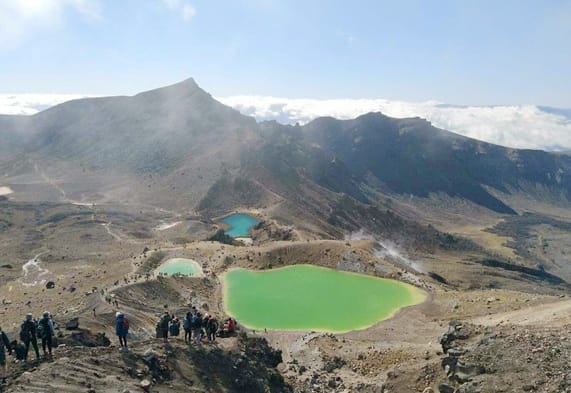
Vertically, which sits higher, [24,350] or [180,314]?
[24,350]

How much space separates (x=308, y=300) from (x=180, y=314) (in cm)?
1449

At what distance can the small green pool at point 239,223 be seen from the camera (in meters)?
102

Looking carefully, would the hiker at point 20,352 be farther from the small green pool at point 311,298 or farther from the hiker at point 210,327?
the small green pool at point 311,298

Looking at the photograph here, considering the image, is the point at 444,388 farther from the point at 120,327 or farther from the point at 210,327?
the point at 120,327

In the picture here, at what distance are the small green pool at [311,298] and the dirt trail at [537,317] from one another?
1010 centimetres

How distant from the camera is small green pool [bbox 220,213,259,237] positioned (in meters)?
102

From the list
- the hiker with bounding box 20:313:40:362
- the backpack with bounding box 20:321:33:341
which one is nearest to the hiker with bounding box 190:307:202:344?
the hiker with bounding box 20:313:40:362

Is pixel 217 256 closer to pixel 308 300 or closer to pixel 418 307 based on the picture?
pixel 308 300

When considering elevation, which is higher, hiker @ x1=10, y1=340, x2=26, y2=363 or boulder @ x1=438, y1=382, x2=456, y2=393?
hiker @ x1=10, y1=340, x2=26, y2=363

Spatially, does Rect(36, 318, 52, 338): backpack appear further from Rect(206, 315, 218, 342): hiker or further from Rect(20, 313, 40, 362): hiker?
Rect(206, 315, 218, 342): hiker

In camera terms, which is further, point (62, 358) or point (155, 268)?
point (155, 268)

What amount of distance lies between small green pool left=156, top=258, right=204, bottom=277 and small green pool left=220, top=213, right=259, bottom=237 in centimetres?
3636

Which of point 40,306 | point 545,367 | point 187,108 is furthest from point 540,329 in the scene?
point 187,108

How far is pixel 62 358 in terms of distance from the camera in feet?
71.3
